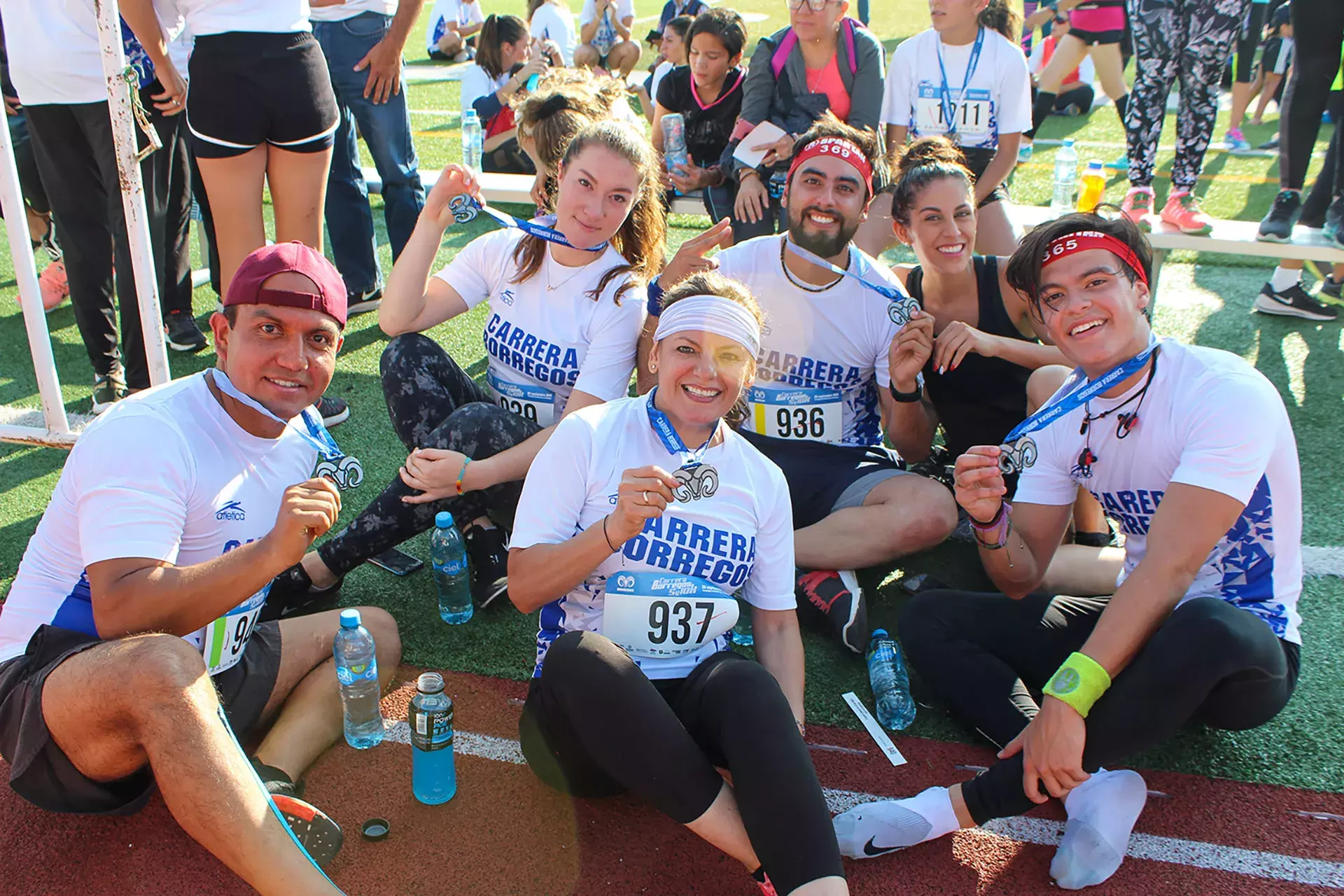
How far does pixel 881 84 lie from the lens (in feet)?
20.6

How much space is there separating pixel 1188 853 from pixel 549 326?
2.69 m

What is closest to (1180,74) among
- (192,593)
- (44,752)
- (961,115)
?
(961,115)

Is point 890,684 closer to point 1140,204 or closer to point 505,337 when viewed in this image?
point 505,337

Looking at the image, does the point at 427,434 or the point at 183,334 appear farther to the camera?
the point at 183,334

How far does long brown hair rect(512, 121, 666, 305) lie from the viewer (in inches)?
154

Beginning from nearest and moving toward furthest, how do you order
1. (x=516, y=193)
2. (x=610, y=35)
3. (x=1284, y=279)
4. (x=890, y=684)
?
(x=890, y=684)
(x=1284, y=279)
(x=516, y=193)
(x=610, y=35)

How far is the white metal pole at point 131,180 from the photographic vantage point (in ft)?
13.4

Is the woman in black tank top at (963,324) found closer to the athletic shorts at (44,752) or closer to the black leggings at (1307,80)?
the athletic shorts at (44,752)

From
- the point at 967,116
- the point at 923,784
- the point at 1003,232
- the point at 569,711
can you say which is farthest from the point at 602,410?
the point at 967,116

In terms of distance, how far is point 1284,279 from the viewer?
21.5ft

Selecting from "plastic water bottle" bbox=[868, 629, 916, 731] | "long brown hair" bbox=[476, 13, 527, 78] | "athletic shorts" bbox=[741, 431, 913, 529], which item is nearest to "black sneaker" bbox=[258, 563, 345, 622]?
"athletic shorts" bbox=[741, 431, 913, 529]

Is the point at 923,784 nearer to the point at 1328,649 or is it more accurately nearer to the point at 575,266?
the point at 1328,649

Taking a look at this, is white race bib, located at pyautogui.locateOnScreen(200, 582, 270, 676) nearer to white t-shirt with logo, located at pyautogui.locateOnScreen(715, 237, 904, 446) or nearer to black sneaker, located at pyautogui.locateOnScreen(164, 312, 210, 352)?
white t-shirt with logo, located at pyautogui.locateOnScreen(715, 237, 904, 446)

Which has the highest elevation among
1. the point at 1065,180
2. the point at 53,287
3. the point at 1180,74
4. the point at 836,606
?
the point at 1180,74
